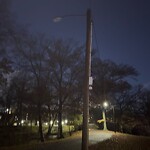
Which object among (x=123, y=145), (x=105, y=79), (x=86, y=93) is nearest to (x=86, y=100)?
(x=86, y=93)

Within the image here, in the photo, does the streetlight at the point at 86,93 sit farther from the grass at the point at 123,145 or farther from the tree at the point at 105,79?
the tree at the point at 105,79

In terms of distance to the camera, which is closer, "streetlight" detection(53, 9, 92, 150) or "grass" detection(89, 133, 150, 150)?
"streetlight" detection(53, 9, 92, 150)

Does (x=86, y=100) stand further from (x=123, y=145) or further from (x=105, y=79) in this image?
(x=105, y=79)

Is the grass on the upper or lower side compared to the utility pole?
lower

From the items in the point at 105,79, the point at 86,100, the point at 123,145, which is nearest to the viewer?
the point at 86,100

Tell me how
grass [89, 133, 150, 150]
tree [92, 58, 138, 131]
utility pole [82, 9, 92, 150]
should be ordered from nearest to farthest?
1. utility pole [82, 9, 92, 150]
2. grass [89, 133, 150, 150]
3. tree [92, 58, 138, 131]

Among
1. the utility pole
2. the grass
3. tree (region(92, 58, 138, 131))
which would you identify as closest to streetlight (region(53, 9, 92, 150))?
the utility pole

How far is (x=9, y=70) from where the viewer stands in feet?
80.5

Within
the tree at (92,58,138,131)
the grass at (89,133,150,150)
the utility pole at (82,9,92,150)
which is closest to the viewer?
the utility pole at (82,9,92,150)

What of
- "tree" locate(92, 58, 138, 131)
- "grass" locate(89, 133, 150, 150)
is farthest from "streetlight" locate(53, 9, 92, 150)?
"tree" locate(92, 58, 138, 131)

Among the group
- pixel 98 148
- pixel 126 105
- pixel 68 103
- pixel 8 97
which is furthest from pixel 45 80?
pixel 126 105

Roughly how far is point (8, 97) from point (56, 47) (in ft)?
90.5

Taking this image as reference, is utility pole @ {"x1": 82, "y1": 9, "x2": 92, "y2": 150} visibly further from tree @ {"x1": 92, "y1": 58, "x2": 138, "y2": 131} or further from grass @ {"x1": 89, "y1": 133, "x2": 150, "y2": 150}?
tree @ {"x1": 92, "y1": 58, "x2": 138, "y2": 131}

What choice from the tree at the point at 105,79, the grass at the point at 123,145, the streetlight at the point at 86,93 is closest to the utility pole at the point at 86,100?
the streetlight at the point at 86,93
